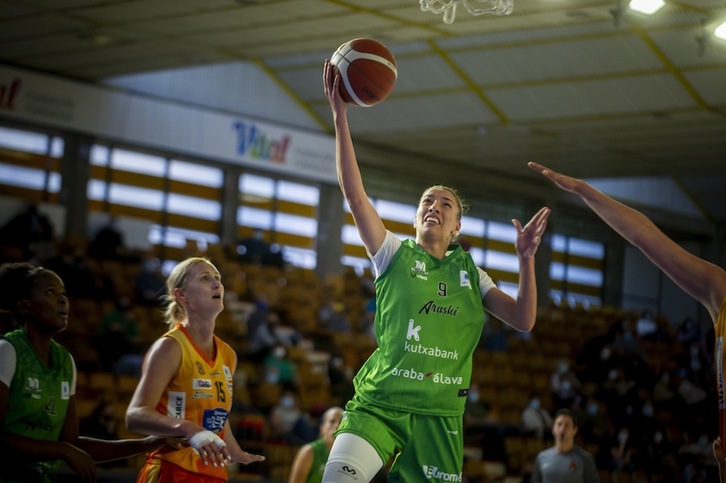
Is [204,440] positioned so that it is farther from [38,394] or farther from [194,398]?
[38,394]

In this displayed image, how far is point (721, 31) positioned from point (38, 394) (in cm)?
1041

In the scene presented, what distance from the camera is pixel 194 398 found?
16.0 feet

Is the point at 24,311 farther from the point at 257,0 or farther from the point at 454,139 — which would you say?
the point at 454,139

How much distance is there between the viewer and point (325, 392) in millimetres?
16031

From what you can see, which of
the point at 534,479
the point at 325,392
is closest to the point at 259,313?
the point at 325,392

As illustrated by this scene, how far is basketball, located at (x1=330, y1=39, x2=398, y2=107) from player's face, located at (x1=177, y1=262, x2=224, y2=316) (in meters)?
1.09

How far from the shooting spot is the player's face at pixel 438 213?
4.98 metres

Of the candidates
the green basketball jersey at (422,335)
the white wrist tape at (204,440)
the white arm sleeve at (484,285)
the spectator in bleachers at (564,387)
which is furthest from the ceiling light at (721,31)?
the white wrist tape at (204,440)

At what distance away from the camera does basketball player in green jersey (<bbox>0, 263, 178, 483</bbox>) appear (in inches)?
178

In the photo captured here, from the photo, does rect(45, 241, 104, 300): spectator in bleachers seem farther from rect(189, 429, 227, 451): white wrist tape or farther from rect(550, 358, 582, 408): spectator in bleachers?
rect(189, 429, 227, 451): white wrist tape

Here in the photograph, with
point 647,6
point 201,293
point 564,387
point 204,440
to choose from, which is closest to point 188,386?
point 201,293

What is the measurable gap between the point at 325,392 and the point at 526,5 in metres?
6.66

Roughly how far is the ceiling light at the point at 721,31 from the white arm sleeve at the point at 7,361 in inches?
406

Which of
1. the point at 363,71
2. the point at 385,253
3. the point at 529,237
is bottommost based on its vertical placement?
the point at 385,253
